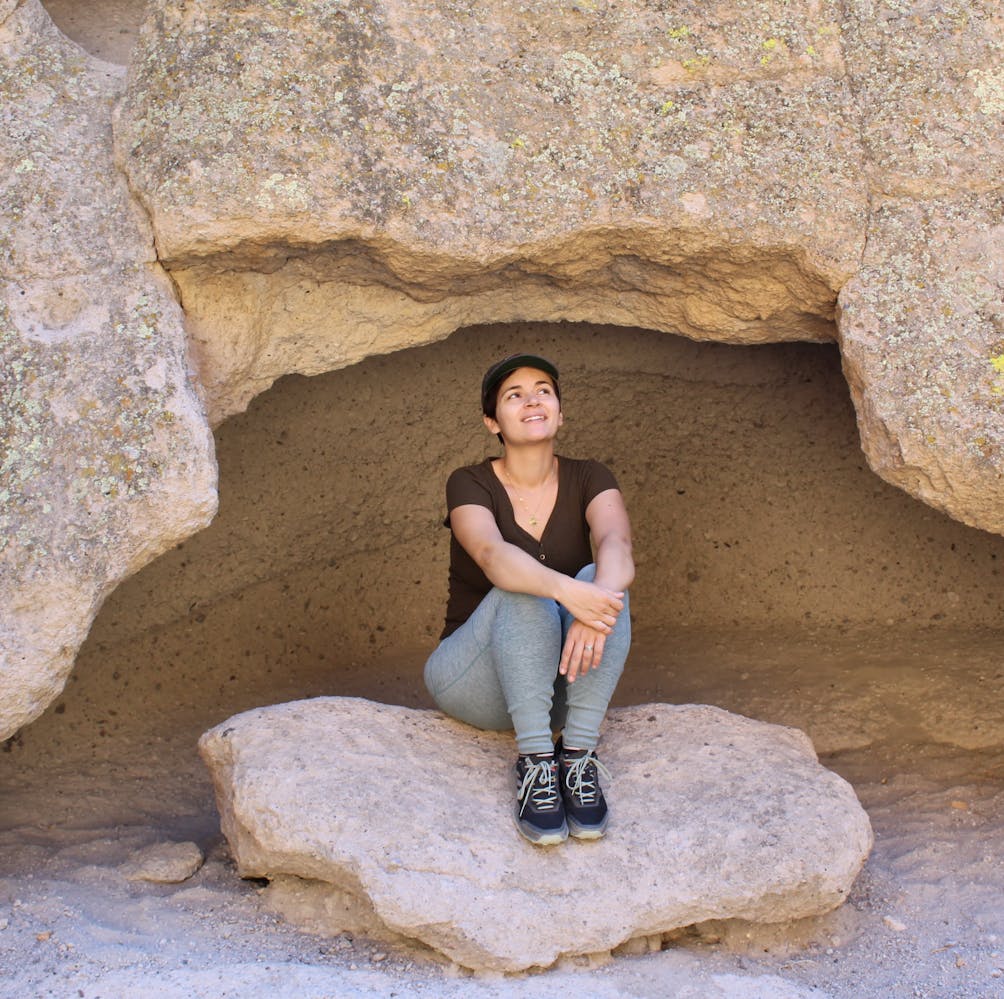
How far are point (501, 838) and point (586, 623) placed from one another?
16.1 inches

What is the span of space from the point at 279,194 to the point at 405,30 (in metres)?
0.42

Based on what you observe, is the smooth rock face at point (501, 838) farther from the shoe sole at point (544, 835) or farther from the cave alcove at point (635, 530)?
the cave alcove at point (635, 530)

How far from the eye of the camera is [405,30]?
2.41 metres

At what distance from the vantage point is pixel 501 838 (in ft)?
7.26

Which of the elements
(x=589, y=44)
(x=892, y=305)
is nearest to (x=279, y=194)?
(x=589, y=44)

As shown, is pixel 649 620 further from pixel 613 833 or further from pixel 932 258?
pixel 932 258

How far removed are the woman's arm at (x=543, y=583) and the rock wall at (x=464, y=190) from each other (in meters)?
0.52

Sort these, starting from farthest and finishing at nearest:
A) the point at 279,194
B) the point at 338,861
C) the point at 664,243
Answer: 1. the point at 664,243
2. the point at 279,194
3. the point at 338,861

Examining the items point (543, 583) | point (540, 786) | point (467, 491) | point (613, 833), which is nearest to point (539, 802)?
point (540, 786)

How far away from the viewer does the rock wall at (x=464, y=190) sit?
7.43ft

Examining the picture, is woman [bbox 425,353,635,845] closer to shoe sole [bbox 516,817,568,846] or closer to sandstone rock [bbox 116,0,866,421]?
shoe sole [bbox 516,817,568,846]

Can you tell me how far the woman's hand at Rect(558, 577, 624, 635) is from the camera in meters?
2.26

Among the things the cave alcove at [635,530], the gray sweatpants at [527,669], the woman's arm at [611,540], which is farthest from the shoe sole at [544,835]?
the cave alcove at [635,530]

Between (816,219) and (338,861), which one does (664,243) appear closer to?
(816,219)
